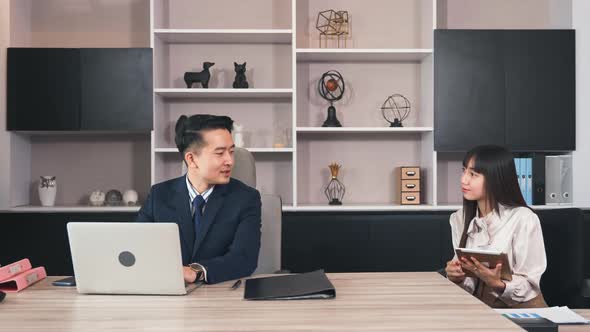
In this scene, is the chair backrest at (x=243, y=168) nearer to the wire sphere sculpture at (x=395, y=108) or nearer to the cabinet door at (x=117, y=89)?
the cabinet door at (x=117, y=89)

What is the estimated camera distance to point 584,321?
6.51ft

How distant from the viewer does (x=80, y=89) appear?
4.35 metres

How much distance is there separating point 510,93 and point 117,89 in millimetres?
2427

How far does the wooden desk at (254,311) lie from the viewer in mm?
1600

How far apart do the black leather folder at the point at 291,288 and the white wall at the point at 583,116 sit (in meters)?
2.75

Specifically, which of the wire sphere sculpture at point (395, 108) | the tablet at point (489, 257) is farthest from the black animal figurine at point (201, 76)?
the tablet at point (489, 257)

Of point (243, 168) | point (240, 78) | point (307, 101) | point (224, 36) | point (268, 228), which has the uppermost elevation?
point (224, 36)

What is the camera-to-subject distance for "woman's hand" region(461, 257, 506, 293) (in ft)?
7.93

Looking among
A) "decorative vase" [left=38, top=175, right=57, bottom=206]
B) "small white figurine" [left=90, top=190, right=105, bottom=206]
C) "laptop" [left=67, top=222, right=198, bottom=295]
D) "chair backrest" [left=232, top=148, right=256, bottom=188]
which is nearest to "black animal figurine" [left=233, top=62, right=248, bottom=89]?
"small white figurine" [left=90, top=190, right=105, bottom=206]

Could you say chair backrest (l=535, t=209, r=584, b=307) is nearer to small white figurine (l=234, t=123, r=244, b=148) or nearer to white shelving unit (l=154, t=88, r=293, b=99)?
white shelving unit (l=154, t=88, r=293, b=99)

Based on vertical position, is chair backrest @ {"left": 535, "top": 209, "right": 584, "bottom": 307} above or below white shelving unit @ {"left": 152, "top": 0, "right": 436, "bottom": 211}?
below

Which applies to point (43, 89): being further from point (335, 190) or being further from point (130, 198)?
point (335, 190)

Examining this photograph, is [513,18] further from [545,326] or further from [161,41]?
[545,326]

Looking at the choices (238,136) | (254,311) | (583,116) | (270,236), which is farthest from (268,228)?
(583,116)
